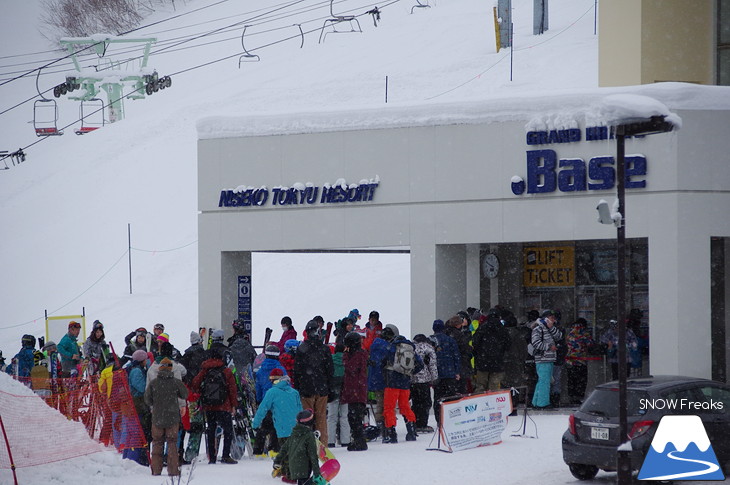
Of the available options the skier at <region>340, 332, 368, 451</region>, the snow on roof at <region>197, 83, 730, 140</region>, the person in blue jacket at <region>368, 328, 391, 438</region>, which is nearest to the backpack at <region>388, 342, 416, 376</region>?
the person in blue jacket at <region>368, 328, 391, 438</region>

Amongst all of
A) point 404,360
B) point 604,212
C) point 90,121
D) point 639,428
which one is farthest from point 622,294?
point 90,121

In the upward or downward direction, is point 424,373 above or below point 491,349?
below

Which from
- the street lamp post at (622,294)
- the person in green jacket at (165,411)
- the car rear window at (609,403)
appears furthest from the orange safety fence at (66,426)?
the street lamp post at (622,294)

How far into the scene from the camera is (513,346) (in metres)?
18.2

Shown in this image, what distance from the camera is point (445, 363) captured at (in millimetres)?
17203

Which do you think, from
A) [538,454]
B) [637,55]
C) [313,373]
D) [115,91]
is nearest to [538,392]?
[538,454]

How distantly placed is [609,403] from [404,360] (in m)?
3.95

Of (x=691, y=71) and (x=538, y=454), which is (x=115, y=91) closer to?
(x=691, y=71)

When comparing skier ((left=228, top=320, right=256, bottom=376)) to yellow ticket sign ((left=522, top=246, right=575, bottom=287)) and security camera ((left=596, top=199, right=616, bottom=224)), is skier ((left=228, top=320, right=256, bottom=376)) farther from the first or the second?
yellow ticket sign ((left=522, top=246, right=575, bottom=287))

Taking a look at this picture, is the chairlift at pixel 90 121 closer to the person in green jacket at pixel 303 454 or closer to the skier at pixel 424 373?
the skier at pixel 424 373

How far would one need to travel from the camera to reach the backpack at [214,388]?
48.2ft

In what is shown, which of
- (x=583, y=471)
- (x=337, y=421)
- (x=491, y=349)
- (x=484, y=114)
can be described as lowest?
(x=583, y=471)

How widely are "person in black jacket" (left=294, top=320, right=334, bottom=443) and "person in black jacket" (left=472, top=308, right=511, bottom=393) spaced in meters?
3.35

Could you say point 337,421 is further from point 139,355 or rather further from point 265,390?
point 139,355
